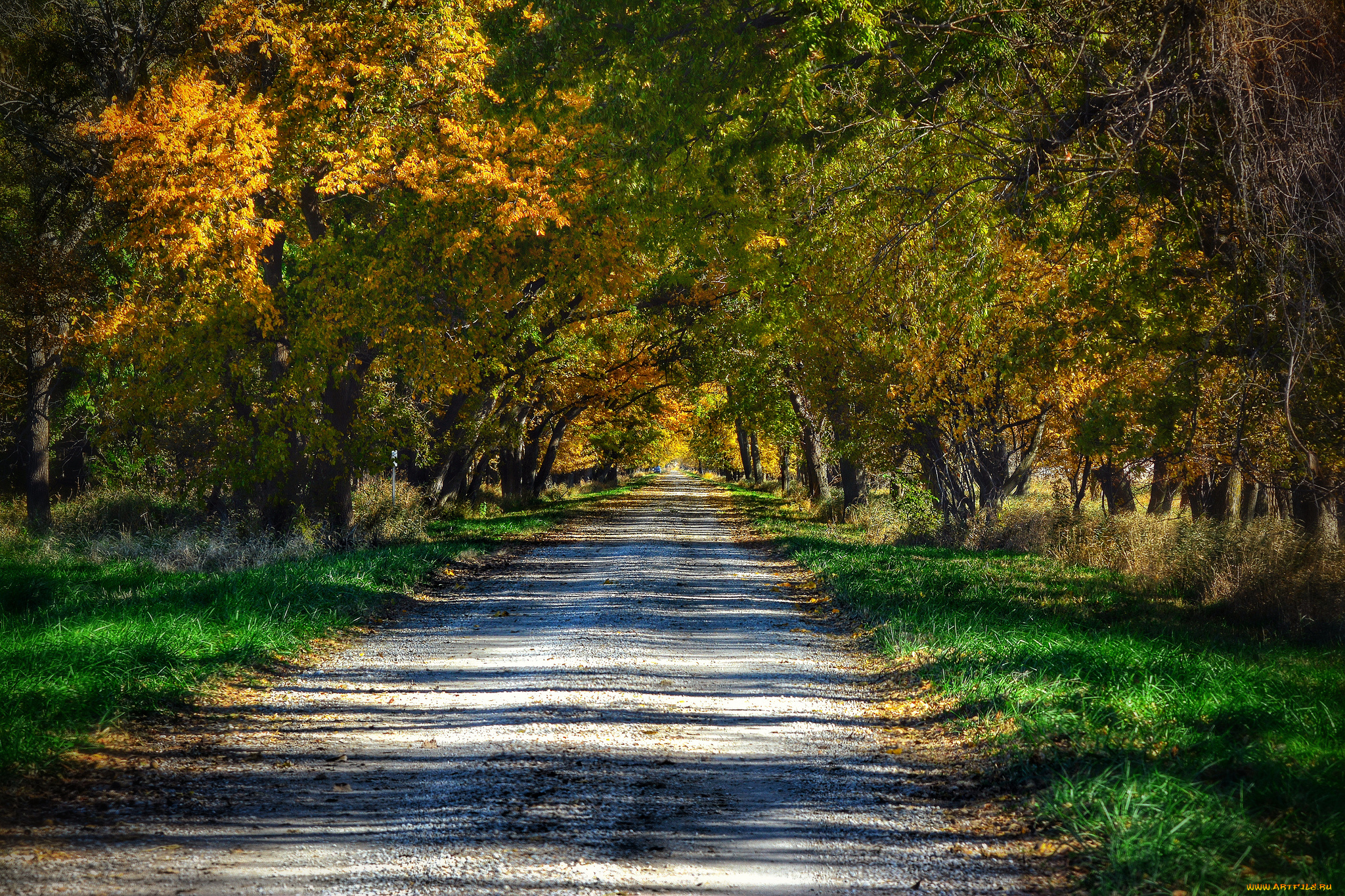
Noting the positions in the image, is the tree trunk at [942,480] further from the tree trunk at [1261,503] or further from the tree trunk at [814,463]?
the tree trunk at [814,463]

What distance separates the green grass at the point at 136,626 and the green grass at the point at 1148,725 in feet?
19.0

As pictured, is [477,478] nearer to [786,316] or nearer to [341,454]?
[341,454]

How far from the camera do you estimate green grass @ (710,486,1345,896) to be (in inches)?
190

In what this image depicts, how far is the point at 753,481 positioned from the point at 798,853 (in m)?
65.0

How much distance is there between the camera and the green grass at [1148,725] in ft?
15.8

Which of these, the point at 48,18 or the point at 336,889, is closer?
the point at 336,889

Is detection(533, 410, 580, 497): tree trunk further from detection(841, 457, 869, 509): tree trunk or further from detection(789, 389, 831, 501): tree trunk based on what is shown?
detection(841, 457, 869, 509): tree trunk

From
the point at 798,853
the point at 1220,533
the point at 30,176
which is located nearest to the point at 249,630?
the point at 798,853

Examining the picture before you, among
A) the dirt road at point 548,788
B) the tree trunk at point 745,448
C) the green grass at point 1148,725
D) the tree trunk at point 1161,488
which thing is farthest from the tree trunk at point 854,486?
the tree trunk at point 745,448

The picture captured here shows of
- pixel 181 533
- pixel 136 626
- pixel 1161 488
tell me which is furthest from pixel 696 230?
pixel 1161 488

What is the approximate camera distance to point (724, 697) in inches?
325

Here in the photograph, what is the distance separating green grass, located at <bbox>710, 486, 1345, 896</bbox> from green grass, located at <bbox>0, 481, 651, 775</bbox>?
5.79m

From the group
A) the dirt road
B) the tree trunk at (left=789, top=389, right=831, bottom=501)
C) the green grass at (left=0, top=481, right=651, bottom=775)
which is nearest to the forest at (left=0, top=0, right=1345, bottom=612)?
the tree trunk at (left=789, top=389, right=831, bottom=501)

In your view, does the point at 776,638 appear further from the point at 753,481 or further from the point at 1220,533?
the point at 753,481
